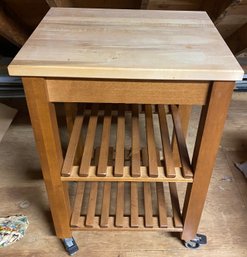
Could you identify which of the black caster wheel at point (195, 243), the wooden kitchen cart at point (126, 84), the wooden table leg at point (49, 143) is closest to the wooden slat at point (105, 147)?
the wooden kitchen cart at point (126, 84)

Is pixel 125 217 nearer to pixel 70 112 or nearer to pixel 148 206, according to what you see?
pixel 148 206

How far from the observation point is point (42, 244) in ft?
3.54

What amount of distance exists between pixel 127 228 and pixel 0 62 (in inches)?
64.6

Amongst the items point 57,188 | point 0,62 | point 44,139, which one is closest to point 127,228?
point 57,188

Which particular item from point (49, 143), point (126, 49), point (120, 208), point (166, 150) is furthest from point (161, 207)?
point (126, 49)

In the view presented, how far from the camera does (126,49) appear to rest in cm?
70

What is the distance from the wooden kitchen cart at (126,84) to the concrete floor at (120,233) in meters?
0.08

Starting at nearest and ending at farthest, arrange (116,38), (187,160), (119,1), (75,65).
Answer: (75,65) → (116,38) → (187,160) → (119,1)

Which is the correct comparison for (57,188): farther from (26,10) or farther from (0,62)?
(0,62)

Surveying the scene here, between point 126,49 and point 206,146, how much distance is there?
0.35 metres

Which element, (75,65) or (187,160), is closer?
(75,65)

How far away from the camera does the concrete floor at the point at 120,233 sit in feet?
3.47

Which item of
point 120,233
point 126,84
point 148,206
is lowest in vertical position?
point 120,233

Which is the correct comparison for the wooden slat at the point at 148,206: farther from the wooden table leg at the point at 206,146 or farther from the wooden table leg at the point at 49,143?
the wooden table leg at the point at 49,143
